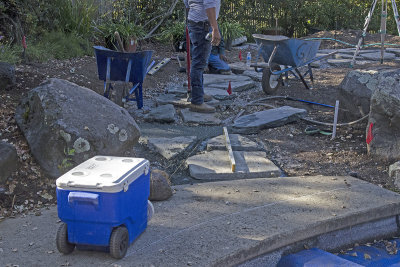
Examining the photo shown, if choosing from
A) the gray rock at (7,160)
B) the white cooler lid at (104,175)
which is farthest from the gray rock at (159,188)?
the gray rock at (7,160)

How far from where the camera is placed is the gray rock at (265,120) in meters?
5.43

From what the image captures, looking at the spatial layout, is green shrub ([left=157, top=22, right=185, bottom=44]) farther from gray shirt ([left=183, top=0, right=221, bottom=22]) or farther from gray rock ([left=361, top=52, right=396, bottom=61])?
gray shirt ([left=183, top=0, right=221, bottom=22])

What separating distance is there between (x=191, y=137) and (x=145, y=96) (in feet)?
7.19

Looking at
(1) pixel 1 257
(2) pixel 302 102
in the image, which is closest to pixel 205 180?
(1) pixel 1 257

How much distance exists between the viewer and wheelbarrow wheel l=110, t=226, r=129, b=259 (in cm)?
260

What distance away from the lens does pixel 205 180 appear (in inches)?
160

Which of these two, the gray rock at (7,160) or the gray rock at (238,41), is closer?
the gray rock at (7,160)

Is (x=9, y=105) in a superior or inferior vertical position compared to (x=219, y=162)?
superior

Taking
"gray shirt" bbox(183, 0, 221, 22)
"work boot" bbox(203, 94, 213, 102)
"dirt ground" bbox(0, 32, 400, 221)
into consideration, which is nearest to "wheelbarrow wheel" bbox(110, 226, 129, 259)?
"dirt ground" bbox(0, 32, 400, 221)

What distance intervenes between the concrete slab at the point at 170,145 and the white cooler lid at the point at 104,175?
173 cm

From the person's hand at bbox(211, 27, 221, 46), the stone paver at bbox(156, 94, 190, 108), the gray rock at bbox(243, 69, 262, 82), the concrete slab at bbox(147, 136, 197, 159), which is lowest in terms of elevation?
the concrete slab at bbox(147, 136, 197, 159)

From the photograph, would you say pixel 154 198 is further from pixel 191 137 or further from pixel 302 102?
pixel 302 102

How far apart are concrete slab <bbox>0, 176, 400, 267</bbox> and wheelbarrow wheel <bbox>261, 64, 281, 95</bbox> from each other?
10.6 feet

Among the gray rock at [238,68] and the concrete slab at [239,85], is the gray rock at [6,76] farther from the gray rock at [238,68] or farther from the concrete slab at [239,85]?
the gray rock at [238,68]
